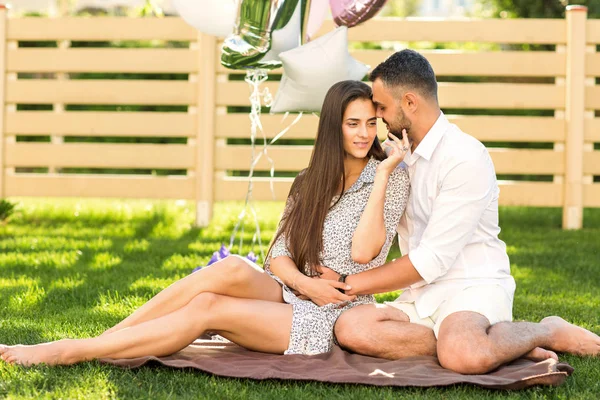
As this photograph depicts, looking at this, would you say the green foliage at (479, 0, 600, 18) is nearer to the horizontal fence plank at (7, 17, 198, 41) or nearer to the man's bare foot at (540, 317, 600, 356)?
the horizontal fence plank at (7, 17, 198, 41)

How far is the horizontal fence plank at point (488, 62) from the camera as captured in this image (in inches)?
255

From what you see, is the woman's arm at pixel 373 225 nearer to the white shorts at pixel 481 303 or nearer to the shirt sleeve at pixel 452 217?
the shirt sleeve at pixel 452 217

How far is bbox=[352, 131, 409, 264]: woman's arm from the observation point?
304 centimetres

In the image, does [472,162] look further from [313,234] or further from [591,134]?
[591,134]

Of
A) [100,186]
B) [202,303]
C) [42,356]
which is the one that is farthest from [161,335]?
[100,186]

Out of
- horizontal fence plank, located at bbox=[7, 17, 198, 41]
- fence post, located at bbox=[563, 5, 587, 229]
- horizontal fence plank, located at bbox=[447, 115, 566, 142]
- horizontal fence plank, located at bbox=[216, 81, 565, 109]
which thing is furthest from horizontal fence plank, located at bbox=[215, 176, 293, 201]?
fence post, located at bbox=[563, 5, 587, 229]

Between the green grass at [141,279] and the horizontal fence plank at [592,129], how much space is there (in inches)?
26.0

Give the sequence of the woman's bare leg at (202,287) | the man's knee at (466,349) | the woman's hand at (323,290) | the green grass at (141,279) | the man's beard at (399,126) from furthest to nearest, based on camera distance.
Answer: the man's beard at (399,126), the woman's hand at (323,290), the woman's bare leg at (202,287), the man's knee at (466,349), the green grass at (141,279)

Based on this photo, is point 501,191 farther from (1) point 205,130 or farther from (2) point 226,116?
(1) point 205,130

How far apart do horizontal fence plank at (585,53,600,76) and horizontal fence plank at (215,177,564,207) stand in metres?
0.86

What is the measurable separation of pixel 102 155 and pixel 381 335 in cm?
402

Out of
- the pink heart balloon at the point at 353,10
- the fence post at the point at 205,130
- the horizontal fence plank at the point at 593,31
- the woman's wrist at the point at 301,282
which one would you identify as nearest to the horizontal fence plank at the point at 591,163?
the horizontal fence plank at the point at 593,31

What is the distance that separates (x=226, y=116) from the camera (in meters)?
6.46

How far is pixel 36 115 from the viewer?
6.64m
